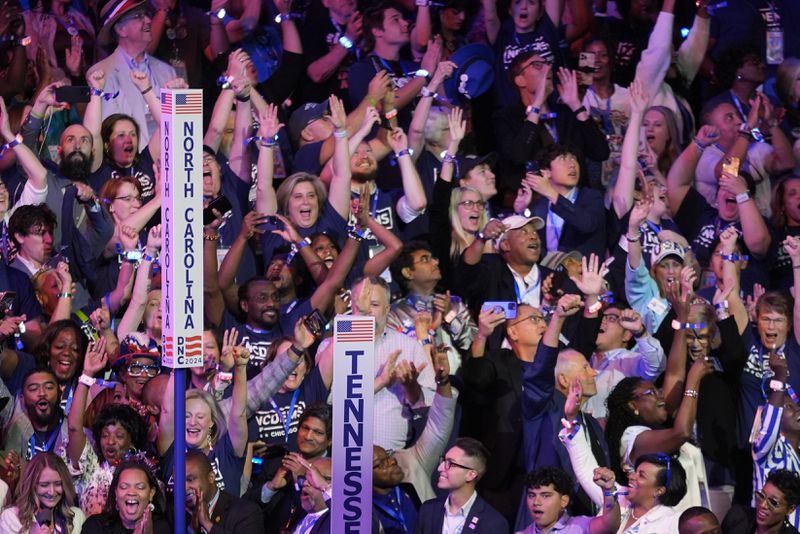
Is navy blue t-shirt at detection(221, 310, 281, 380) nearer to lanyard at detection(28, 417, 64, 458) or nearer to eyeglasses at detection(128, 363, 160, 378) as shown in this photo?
eyeglasses at detection(128, 363, 160, 378)

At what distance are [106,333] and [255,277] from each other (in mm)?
861

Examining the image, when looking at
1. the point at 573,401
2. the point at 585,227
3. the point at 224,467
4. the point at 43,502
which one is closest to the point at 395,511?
the point at 224,467

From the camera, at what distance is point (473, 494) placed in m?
8.42

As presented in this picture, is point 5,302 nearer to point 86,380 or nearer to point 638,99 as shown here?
point 86,380

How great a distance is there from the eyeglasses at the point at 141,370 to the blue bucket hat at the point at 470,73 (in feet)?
8.67

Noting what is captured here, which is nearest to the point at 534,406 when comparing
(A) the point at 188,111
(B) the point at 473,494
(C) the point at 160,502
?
(B) the point at 473,494

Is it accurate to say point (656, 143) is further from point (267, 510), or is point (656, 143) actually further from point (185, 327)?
point (185, 327)

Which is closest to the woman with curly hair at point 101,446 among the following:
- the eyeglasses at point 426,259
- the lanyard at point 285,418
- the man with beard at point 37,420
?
the man with beard at point 37,420

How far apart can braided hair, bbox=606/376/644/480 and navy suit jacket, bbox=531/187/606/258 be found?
1.21 meters

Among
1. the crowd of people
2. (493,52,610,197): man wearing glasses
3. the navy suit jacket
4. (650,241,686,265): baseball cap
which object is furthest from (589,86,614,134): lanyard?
(650,241,686,265): baseball cap

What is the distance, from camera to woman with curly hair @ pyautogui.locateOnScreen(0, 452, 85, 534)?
8430mm

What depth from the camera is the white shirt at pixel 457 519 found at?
329 inches

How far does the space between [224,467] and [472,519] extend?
1.30m

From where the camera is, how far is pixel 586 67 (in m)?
10.6
